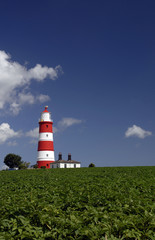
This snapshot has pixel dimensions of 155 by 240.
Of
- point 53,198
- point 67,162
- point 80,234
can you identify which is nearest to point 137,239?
point 80,234

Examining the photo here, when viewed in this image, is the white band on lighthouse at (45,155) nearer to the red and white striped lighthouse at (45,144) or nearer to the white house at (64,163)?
the red and white striped lighthouse at (45,144)

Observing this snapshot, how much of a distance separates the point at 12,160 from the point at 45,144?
31.6 metres

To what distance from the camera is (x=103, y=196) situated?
30.6 ft

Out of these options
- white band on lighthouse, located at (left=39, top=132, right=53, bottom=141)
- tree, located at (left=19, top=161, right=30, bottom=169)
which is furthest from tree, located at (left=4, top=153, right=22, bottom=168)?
white band on lighthouse, located at (left=39, top=132, right=53, bottom=141)

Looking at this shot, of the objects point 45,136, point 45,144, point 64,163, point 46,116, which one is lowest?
point 64,163

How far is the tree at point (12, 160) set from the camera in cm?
8050

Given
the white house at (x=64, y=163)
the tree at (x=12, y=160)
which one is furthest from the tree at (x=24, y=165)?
the white house at (x=64, y=163)

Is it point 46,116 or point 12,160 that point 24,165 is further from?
point 46,116

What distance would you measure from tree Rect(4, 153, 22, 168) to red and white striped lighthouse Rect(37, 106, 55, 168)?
2800 cm

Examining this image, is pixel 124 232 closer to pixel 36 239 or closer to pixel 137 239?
pixel 137 239

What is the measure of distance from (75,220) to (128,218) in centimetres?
141

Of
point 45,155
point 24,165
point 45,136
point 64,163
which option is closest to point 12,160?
point 24,165

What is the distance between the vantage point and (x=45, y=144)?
176ft

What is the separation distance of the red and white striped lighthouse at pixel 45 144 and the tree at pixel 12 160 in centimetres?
2800
